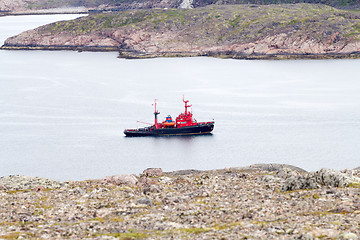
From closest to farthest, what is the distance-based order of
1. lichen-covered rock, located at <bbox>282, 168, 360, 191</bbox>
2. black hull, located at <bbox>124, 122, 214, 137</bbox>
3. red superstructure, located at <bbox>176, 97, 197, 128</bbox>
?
lichen-covered rock, located at <bbox>282, 168, 360, 191</bbox>, black hull, located at <bbox>124, 122, 214, 137</bbox>, red superstructure, located at <bbox>176, 97, 197, 128</bbox>

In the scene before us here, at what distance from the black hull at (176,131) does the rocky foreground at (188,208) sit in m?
66.5

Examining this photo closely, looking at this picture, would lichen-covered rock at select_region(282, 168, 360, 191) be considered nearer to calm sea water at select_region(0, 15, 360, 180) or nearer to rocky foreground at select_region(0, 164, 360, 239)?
rocky foreground at select_region(0, 164, 360, 239)

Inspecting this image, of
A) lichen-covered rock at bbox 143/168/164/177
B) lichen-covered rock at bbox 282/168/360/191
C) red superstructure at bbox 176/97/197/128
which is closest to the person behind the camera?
lichen-covered rock at bbox 282/168/360/191

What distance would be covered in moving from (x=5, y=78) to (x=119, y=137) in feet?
241

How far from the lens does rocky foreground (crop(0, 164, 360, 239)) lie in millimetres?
23031

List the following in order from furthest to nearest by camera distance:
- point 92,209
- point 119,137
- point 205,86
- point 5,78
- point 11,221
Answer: point 5,78 → point 205,86 → point 119,137 → point 92,209 → point 11,221

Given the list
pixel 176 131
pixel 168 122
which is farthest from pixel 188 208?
pixel 176 131

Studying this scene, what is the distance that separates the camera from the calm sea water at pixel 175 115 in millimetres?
83875

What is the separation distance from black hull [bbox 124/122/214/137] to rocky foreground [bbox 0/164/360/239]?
2618 inches

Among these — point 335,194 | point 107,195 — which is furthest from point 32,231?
point 335,194

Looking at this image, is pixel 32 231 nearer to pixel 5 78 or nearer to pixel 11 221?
pixel 11 221

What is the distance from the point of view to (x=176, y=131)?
4161 inches

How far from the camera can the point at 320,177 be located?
99.0 ft

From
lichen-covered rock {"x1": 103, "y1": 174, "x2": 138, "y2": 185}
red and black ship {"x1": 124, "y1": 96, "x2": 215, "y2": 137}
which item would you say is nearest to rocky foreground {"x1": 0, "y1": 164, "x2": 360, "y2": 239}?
lichen-covered rock {"x1": 103, "y1": 174, "x2": 138, "y2": 185}
